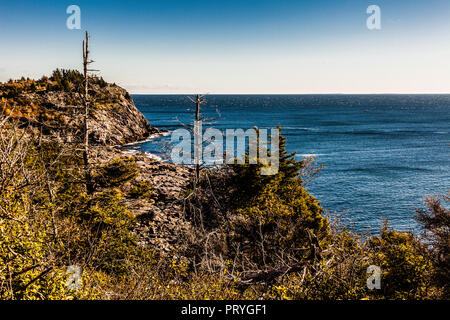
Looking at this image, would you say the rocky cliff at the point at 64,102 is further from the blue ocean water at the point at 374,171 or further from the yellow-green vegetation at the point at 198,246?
the yellow-green vegetation at the point at 198,246

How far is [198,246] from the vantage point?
14.8 m

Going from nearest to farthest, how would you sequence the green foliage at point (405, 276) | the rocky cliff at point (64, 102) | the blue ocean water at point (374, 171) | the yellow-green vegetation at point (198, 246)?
1. the yellow-green vegetation at point (198, 246)
2. the green foliage at point (405, 276)
3. the blue ocean water at point (374, 171)
4. the rocky cliff at point (64, 102)

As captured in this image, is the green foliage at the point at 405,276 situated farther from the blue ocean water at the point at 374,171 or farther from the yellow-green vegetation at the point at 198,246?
the blue ocean water at the point at 374,171

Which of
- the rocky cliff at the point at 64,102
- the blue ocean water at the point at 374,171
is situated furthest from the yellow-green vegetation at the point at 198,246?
the rocky cliff at the point at 64,102

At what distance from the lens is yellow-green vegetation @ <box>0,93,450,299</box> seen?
21.8 feet

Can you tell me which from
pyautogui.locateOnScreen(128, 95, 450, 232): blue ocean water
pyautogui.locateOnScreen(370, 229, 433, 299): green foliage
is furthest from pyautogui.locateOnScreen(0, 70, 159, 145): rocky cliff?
pyautogui.locateOnScreen(370, 229, 433, 299): green foliage

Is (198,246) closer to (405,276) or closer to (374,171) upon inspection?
(405,276)

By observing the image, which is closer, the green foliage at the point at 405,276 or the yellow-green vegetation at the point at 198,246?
the yellow-green vegetation at the point at 198,246

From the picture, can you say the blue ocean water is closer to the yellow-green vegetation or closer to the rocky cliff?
the yellow-green vegetation

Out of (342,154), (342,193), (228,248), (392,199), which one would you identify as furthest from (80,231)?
(342,154)

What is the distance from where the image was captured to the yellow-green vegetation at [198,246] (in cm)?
664

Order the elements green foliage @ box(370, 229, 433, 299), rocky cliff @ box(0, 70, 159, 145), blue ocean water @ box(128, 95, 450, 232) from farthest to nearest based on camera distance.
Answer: rocky cliff @ box(0, 70, 159, 145)
blue ocean water @ box(128, 95, 450, 232)
green foliage @ box(370, 229, 433, 299)

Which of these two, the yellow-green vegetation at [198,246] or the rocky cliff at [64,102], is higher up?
the rocky cliff at [64,102]

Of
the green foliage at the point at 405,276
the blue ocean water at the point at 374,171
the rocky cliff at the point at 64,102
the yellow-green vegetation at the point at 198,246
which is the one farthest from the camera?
the rocky cliff at the point at 64,102
